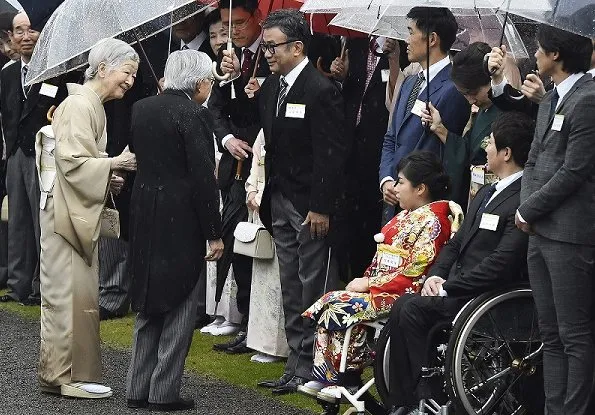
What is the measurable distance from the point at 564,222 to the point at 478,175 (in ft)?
4.04

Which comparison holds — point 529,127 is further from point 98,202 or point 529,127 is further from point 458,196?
point 98,202

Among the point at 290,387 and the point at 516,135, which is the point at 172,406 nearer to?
the point at 290,387

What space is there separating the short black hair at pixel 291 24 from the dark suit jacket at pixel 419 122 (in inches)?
26.8

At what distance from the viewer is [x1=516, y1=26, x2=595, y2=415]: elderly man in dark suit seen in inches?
256

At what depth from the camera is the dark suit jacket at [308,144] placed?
8414 mm

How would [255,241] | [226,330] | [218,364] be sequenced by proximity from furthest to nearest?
1. [226,330]
2. [218,364]
3. [255,241]

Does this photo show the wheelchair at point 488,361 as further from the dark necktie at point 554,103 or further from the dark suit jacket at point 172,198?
the dark suit jacket at point 172,198

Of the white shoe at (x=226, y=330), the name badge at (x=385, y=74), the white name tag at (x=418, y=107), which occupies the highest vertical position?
the name badge at (x=385, y=74)

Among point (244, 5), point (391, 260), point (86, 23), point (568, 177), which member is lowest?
point (391, 260)

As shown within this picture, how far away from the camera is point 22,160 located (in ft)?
38.8

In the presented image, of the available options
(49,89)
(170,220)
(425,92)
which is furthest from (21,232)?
(425,92)

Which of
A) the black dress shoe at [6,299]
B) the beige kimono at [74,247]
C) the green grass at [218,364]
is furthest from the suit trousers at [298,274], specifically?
the black dress shoe at [6,299]

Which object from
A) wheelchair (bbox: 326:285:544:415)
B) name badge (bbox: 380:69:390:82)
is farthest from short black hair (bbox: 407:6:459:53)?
wheelchair (bbox: 326:285:544:415)

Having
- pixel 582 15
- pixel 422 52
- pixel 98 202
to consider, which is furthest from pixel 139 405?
pixel 582 15
